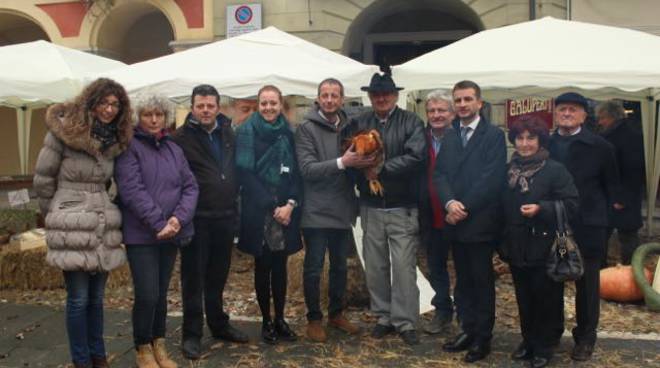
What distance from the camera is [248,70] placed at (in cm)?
685

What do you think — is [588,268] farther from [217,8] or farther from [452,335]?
[217,8]

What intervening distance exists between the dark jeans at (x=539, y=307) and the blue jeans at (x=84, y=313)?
264 cm

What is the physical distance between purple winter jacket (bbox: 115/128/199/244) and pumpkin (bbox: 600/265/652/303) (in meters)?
4.01

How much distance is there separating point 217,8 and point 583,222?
1030 centimetres

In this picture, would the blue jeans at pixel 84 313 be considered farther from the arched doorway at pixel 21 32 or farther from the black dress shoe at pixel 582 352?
the arched doorway at pixel 21 32

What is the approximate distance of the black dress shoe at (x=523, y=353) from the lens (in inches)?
170

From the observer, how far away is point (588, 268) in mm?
4285

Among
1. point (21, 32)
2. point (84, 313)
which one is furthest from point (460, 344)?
point (21, 32)

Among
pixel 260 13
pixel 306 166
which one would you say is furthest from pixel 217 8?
pixel 306 166

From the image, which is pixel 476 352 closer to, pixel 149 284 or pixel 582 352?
pixel 582 352

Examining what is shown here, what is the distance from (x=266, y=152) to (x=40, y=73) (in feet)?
14.6

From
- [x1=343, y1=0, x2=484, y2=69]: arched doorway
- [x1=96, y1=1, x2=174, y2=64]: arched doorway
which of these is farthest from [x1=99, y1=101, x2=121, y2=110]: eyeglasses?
[x1=96, y1=1, x2=174, y2=64]: arched doorway

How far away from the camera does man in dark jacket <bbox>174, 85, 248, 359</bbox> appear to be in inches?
169

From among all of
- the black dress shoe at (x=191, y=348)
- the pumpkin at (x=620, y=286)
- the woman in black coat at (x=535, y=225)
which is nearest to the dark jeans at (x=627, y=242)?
the pumpkin at (x=620, y=286)
